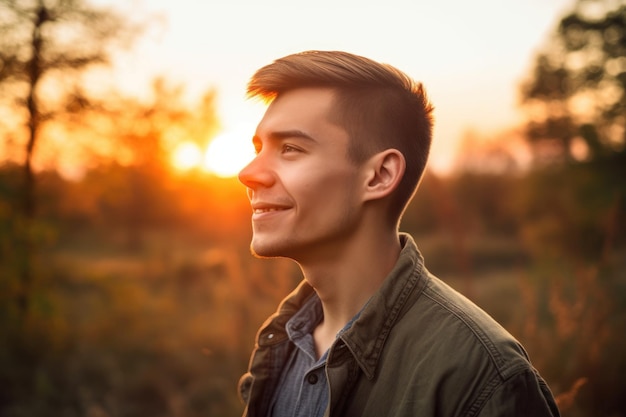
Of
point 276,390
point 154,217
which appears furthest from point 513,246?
point 276,390

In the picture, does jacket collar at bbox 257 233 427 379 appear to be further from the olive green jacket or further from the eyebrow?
the eyebrow

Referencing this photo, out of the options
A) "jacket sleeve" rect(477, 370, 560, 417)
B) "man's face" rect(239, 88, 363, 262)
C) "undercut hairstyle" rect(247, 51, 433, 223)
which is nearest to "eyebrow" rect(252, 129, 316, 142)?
"man's face" rect(239, 88, 363, 262)

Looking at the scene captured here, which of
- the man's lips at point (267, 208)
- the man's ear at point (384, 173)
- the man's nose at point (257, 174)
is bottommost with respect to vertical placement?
the man's lips at point (267, 208)

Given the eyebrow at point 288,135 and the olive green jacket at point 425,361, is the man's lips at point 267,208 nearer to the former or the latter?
the eyebrow at point 288,135

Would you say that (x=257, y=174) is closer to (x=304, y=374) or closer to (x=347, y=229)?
(x=347, y=229)

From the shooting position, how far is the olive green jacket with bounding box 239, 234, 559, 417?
1.46 meters

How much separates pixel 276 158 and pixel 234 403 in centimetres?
395

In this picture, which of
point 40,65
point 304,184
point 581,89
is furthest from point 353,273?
point 581,89

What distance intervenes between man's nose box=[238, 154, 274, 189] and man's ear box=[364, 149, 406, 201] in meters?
0.37

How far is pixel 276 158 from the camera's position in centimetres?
202

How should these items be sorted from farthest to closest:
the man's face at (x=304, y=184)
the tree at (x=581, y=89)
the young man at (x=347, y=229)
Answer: the tree at (x=581, y=89) → the man's face at (x=304, y=184) → the young man at (x=347, y=229)

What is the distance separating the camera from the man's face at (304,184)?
1909 mm

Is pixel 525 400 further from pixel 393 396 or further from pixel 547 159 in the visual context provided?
pixel 547 159

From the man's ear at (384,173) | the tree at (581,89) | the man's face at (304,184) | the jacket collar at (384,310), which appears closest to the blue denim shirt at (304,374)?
the jacket collar at (384,310)
